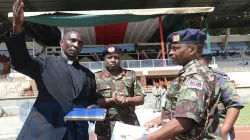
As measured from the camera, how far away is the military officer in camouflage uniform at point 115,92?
3.24 metres

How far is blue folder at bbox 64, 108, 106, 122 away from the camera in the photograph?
1877 mm

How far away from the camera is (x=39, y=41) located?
87.4 ft

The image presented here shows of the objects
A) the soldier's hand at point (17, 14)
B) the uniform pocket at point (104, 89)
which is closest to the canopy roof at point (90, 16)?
the uniform pocket at point (104, 89)

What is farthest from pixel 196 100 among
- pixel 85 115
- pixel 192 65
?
pixel 85 115

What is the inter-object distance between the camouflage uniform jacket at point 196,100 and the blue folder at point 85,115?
0.45 m

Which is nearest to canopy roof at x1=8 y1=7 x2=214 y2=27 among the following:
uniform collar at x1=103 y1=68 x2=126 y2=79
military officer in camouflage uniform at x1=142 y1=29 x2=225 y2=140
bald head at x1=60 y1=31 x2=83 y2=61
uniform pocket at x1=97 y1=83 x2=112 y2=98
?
uniform collar at x1=103 y1=68 x2=126 y2=79

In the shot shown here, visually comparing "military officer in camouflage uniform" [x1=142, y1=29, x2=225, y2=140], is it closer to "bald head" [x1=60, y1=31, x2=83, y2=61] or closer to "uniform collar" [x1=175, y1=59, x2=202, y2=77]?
"uniform collar" [x1=175, y1=59, x2=202, y2=77]

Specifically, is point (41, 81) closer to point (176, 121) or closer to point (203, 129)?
point (176, 121)

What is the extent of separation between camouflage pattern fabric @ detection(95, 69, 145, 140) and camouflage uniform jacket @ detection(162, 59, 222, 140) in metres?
1.38

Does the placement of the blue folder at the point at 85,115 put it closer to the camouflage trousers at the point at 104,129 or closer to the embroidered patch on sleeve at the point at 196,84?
the embroidered patch on sleeve at the point at 196,84

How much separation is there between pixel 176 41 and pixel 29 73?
1.07m

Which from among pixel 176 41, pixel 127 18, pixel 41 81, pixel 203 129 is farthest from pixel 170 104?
pixel 127 18

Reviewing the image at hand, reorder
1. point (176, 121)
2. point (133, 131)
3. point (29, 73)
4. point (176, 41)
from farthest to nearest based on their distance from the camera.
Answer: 1. point (29, 73)
2. point (176, 41)
3. point (133, 131)
4. point (176, 121)

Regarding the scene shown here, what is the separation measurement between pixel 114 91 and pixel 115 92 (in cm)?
5
